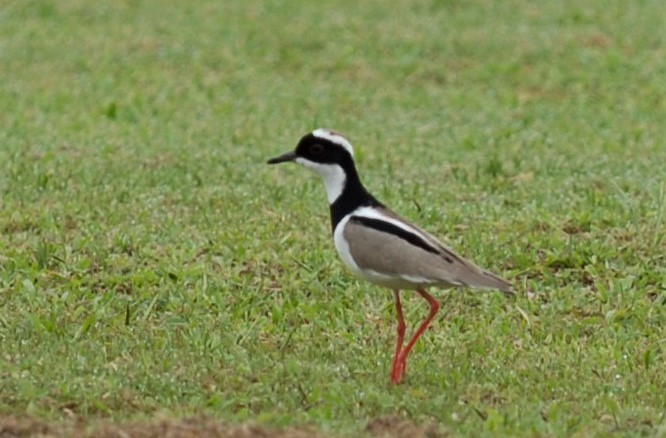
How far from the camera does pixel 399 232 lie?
6852 millimetres

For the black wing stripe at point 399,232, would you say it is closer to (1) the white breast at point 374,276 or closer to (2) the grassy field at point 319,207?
(1) the white breast at point 374,276

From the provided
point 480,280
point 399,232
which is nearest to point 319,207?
point 399,232

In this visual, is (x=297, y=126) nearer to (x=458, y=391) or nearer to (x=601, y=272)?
(x=601, y=272)

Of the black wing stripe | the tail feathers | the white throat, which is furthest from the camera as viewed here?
the white throat

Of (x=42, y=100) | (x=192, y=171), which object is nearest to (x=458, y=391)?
(x=192, y=171)

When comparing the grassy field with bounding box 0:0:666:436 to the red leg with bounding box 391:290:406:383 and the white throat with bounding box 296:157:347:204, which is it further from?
the white throat with bounding box 296:157:347:204

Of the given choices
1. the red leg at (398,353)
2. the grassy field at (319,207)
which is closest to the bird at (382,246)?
the red leg at (398,353)

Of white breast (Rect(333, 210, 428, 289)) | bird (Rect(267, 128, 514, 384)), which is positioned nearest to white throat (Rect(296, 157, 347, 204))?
bird (Rect(267, 128, 514, 384))

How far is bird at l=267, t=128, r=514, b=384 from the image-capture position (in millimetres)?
6715

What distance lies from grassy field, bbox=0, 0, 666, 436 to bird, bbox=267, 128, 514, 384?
1.51ft

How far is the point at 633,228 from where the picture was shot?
30.4ft

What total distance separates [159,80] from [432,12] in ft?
12.7

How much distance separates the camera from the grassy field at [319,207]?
21.9 ft

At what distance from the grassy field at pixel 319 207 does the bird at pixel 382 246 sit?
0.46m
